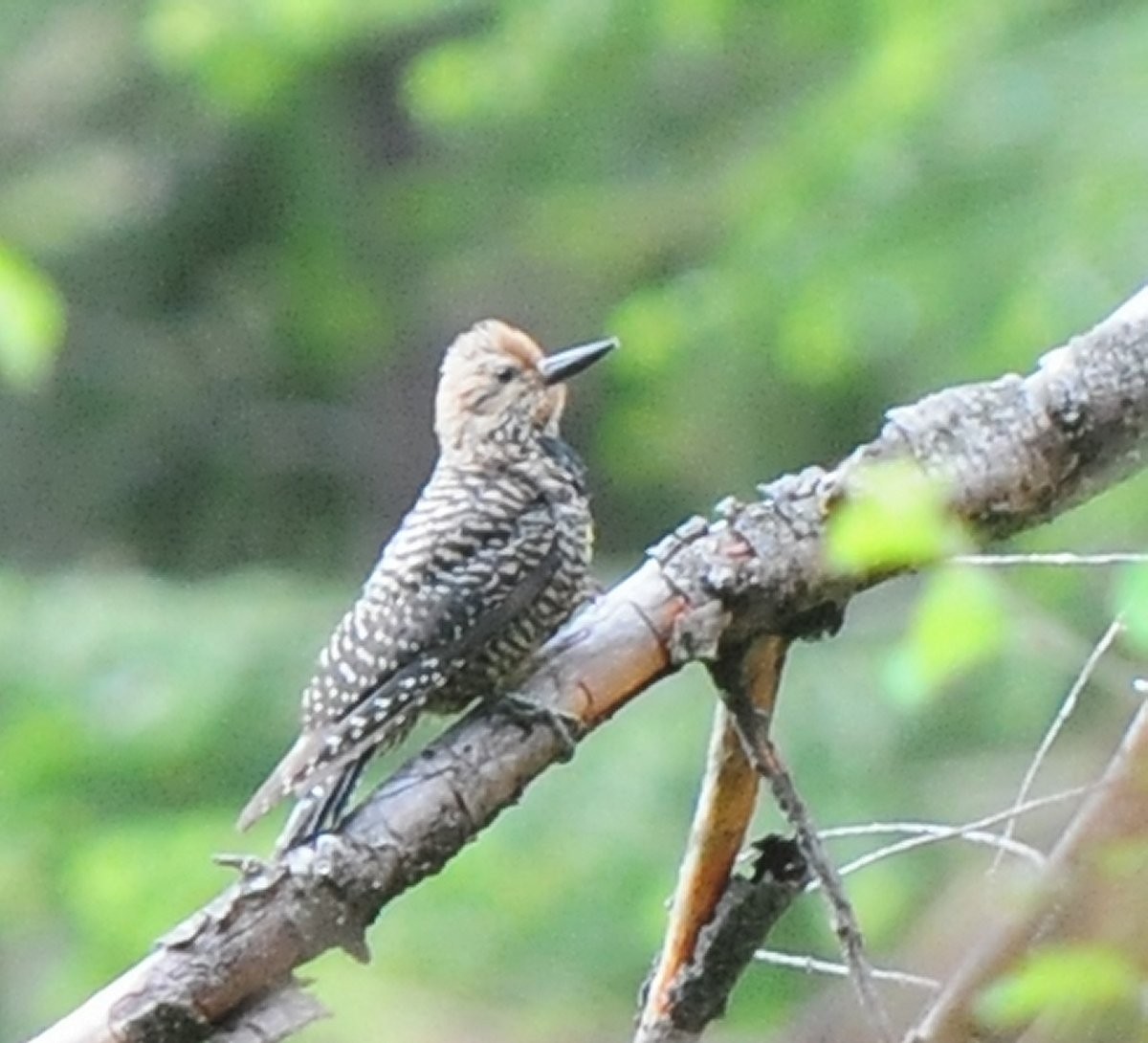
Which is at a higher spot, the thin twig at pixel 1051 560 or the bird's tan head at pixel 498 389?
the bird's tan head at pixel 498 389

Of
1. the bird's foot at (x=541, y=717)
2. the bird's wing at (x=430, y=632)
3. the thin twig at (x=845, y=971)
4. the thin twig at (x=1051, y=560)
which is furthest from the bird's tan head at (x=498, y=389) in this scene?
the thin twig at (x=1051, y=560)

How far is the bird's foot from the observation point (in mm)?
2930

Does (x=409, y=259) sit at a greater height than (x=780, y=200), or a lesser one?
greater

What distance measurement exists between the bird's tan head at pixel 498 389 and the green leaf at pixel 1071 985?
273cm

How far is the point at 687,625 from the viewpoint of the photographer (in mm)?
2830

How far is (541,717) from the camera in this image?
9.68ft

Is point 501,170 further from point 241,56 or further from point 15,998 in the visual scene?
point 15,998

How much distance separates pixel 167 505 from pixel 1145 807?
1046 centimetres

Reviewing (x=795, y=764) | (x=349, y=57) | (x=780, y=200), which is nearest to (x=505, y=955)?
(x=795, y=764)

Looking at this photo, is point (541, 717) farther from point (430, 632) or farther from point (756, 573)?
point (430, 632)

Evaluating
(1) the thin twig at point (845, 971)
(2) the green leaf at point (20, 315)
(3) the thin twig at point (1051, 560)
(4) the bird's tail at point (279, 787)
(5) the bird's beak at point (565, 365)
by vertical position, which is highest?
(2) the green leaf at point (20, 315)

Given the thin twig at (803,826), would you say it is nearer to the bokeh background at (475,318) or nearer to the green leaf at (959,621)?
the green leaf at (959,621)

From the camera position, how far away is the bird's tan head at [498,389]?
14.1 feet

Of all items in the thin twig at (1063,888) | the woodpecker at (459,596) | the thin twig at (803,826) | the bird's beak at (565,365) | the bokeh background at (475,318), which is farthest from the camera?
the bokeh background at (475,318)
